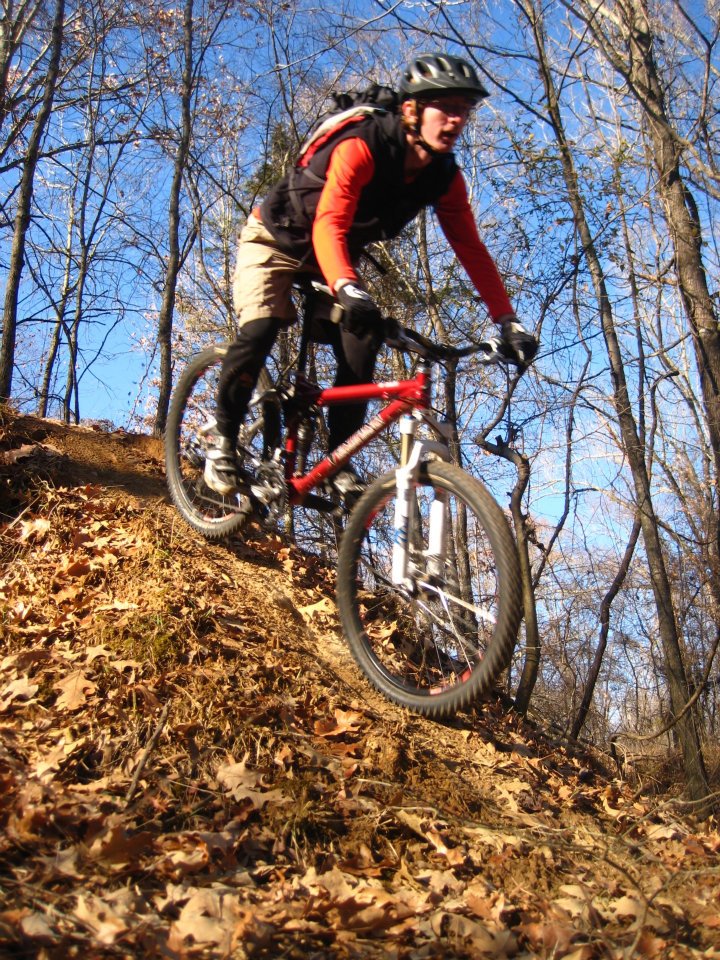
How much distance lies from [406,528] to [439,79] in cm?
200

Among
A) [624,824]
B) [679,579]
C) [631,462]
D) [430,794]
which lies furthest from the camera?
[679,579]

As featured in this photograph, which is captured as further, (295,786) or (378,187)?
(378,187)

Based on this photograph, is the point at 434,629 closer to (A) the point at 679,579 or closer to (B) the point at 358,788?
(B) the point at 358,788

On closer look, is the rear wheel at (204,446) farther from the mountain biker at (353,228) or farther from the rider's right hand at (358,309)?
the rider's right hand at (358,309)

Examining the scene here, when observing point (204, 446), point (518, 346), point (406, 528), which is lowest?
point (406, 528)

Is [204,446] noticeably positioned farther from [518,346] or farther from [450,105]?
[450,105]

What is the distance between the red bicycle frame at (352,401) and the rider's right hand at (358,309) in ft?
0.99

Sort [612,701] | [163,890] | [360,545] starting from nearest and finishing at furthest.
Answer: [163,890], [360,545], [612,701]

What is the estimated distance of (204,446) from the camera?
4.91 metres

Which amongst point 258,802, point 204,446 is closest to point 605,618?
point 204,446

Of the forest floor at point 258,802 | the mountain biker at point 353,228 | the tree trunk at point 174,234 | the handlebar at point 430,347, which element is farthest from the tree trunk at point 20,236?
the handlebar at point 430,347

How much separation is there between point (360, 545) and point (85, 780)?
162cm

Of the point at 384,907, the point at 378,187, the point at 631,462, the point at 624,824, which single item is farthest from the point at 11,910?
the point at 631,462

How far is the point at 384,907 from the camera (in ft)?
7.14
